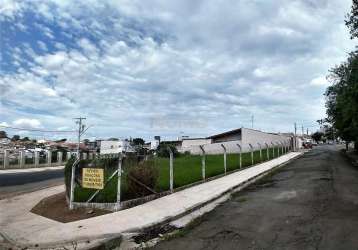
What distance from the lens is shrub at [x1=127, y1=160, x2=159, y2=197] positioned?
1336 cm

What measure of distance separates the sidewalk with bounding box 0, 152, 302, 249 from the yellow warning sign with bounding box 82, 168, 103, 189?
4.36 ft

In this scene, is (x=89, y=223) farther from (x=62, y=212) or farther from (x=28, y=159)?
(x=28, y=159)

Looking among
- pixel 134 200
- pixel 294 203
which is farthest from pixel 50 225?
pixel 294 203

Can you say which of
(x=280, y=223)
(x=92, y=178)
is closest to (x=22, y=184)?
(x=92, y=178)

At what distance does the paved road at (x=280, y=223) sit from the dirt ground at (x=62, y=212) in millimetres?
3107

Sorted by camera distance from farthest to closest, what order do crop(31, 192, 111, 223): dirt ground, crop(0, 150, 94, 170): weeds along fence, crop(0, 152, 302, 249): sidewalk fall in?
1. crop(0, 150, 94, 170): weeds along fence
2. crop(31, 192, 111, 223): dirt ground
3. crop(0, 152, 302, 249): sidewalk

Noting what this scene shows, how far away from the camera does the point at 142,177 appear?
13742 mm

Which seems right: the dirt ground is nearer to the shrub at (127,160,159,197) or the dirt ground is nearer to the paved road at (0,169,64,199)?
the shrub at (127,160,159,197)

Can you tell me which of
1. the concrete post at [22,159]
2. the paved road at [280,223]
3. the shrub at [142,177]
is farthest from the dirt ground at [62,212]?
the concrete post at [22,159]

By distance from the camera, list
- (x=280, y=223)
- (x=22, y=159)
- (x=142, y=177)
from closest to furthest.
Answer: (x=280, y=223) → (x=142, y=177) → (x=22, y=159)

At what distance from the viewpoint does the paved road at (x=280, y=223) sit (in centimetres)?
819

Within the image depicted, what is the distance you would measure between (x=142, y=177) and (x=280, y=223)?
5.15 meters

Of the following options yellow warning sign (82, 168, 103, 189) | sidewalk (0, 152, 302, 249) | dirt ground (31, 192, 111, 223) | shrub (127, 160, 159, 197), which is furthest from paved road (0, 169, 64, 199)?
shrub (127, 160, 159, 197)

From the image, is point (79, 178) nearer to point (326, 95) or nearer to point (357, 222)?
point (357, 222)
